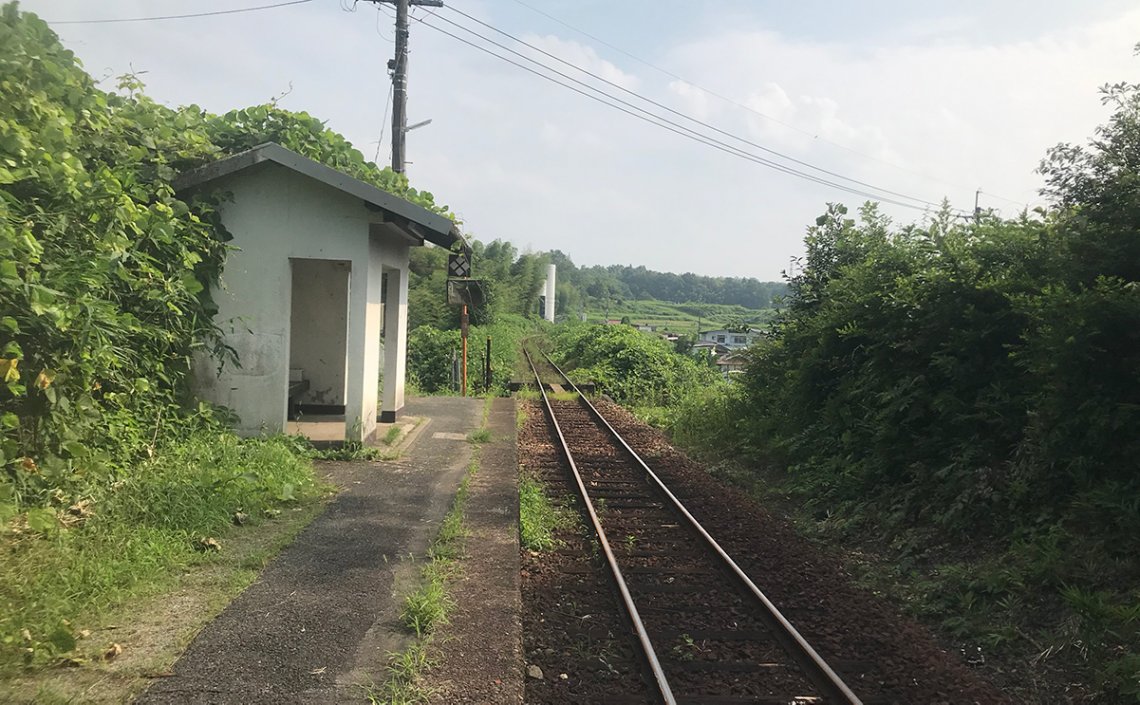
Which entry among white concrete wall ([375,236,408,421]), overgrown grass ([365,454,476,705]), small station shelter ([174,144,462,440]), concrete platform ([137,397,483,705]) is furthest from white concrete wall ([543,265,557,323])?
overgrown grass ([365,454,476,705])

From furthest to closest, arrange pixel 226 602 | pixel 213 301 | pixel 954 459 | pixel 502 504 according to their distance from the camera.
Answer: pixel 213 301, pixel 502 504, pixel 954 459, pixel 226 602

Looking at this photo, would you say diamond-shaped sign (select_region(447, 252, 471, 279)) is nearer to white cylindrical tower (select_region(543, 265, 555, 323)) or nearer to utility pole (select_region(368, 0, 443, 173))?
utility pole (select_region(368, 0, 443, 173))

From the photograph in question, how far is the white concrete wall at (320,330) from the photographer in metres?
11.1

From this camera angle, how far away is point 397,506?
6.98 meters

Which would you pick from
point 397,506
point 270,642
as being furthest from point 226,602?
point 397,506

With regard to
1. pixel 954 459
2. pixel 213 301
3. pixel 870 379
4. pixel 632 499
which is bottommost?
pixel 632 499

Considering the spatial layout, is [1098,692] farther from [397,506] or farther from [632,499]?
[397,506]

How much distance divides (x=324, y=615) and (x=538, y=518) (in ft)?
9.71

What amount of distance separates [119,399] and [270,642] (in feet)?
10.4

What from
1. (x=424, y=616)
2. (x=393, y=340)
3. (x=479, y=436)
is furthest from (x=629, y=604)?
(x=393, y=340)

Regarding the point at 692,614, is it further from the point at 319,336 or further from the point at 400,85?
the point at 400,85

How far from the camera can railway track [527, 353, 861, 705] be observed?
4078mm

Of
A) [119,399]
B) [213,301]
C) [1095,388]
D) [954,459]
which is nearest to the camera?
[1095,388]

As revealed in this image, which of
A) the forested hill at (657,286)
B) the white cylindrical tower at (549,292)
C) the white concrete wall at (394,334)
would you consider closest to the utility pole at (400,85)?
the white concrete wall at (394,334)
